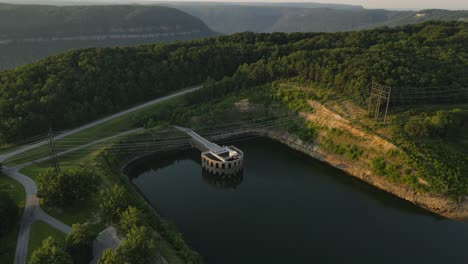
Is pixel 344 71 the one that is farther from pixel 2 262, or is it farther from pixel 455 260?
pixel 2 262

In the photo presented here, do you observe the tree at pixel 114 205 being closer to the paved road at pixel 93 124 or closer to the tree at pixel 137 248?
the tree at pixel 137 248

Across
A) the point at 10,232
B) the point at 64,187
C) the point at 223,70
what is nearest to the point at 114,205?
the point at 64,187

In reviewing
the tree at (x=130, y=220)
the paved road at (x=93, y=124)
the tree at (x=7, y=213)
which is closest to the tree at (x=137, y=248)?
the tree at (x=130, y=220)

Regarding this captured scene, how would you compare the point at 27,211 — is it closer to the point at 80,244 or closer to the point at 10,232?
the point at 10,232

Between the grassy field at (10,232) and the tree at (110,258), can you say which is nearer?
the tree at (110,258)

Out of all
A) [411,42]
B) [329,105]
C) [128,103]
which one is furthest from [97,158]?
[411,42]

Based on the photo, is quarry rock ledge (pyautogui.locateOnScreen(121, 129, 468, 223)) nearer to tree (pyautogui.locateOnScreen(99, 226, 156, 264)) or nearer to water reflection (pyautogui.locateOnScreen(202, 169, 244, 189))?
water reflection (pyautogui.locateOnScreen(202, 169, 244, 189))
